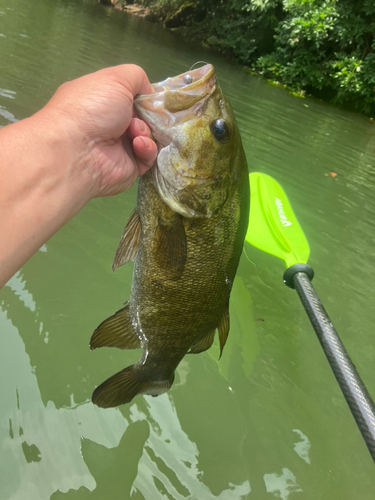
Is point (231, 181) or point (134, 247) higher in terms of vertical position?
point (231, 181)

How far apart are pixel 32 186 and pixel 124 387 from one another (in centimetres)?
96

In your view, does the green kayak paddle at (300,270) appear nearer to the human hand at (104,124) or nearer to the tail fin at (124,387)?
the tail fin at (124,387)

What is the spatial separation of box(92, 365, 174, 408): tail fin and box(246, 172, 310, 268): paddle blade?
1755 millimetres

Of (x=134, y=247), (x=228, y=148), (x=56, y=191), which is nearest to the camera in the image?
(x=56, y=191)

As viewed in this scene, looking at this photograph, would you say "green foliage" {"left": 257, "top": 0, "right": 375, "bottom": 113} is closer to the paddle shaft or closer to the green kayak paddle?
the green kayak paddle

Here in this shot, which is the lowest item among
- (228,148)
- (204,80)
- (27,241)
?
(27,241)

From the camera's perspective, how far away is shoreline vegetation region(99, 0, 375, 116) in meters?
13.7

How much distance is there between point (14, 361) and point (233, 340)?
1.51 metres

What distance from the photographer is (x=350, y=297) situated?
361 centimetres

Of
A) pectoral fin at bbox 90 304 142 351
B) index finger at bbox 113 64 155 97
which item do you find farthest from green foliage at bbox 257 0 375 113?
pectoral fin at bbox 90 304 142 351

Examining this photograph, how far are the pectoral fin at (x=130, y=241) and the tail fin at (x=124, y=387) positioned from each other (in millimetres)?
495

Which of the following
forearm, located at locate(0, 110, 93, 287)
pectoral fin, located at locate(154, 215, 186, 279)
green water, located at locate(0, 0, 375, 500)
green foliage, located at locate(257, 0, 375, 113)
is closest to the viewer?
forearm, located at locate(0, 110, 93, 287)

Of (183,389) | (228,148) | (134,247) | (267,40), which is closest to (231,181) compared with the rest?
(228,148)

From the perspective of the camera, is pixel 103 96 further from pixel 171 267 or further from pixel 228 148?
pixel 171 267
